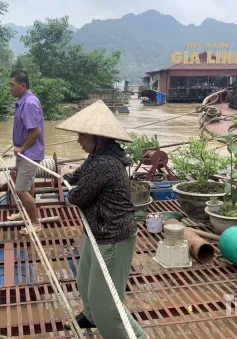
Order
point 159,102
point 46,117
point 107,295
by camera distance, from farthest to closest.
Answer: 1. point 159,102
2. point 46,117
3. point 107,295

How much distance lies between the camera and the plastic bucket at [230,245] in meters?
3.87

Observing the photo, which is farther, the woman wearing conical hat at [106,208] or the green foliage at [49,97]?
the green foliage at [49,97]

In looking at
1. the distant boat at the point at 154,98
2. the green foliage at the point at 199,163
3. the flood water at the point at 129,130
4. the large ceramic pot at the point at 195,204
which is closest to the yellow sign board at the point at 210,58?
the distant boat at the point at 154,98

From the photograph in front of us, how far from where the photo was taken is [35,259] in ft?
13.5

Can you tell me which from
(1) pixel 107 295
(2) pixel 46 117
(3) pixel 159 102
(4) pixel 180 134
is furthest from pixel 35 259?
(3) pixel 159 102

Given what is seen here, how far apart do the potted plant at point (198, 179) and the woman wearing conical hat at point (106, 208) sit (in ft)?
8.66

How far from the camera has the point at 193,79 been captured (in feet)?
134

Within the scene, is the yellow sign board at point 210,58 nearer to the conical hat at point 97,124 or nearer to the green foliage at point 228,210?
the green foliage at point 228,210

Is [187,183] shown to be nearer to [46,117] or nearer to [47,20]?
[46,117]

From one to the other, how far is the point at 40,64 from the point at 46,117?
8624 millimetres

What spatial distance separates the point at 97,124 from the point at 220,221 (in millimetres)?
2465

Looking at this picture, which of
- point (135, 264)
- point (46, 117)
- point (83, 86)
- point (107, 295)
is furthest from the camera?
point (83, 86)

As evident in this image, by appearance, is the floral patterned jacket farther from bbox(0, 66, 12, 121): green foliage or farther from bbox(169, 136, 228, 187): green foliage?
bbox(0, 66, 12, 121): green foliage

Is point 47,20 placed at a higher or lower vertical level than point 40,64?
higher
